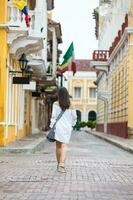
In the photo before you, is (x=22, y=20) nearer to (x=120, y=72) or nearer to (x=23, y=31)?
(x=23, y=31)

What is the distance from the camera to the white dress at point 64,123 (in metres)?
13.4

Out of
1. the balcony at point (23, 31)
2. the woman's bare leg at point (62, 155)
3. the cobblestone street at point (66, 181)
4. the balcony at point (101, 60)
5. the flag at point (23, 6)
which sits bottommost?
the cobblestone street at point (66, 181)

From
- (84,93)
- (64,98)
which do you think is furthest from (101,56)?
(84,93)

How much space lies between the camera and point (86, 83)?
10206 centimetres

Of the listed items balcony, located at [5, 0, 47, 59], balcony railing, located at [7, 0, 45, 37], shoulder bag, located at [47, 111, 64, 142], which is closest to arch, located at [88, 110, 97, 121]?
balcony, located at [5, 0, 47, 59]

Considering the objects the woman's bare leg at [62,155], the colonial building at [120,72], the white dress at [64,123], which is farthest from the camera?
the colonial building at [120,72]

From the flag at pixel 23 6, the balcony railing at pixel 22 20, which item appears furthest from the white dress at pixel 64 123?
the balcony railing at pixel 22 20

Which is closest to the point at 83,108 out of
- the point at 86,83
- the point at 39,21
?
the point at 86,83

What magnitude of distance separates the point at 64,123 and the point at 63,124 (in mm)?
38

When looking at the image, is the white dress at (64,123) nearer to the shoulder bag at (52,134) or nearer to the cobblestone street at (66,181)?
the shoulder bag at (52,134)

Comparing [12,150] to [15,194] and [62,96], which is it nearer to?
[62,96]

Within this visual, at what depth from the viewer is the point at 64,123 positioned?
13508 millimetres

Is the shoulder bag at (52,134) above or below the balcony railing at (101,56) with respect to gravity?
below

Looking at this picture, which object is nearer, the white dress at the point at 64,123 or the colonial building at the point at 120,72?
the white dress at the point at 64,123
